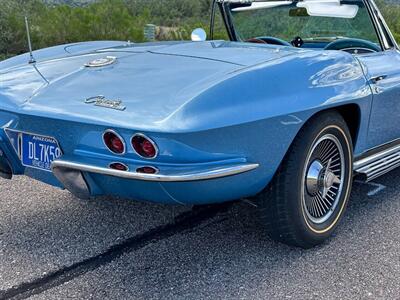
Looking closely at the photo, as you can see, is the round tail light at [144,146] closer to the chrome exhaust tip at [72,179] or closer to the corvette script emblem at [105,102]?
the corvette script emblem at [105,102]

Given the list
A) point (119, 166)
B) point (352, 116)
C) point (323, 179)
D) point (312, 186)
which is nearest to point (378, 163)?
point (352, 116)

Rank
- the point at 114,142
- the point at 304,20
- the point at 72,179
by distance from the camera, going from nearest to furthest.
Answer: the point at 114,142 → the point at 72,179 → the point at 304,20

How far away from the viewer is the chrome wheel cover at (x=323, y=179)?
297cm

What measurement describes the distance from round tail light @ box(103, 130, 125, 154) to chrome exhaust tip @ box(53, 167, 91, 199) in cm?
24

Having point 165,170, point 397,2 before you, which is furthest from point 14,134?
point 397,2

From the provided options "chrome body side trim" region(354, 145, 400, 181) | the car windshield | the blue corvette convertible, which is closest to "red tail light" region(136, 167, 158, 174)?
the blue corvette convertible

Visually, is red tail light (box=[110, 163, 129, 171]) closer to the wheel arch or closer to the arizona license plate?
the arizona license plate

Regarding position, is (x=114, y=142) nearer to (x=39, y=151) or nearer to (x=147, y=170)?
(x=147, y=170)

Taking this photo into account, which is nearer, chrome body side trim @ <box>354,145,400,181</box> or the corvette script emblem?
the corvette script emblem

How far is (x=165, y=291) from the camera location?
266 centimetres

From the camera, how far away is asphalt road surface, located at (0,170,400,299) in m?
2.68

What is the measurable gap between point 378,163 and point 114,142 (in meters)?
1.83

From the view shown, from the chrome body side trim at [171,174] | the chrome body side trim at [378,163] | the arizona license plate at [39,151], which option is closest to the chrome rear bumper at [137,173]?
the chrome body side trim at [171,174]

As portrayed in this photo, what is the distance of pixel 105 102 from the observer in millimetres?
2535
